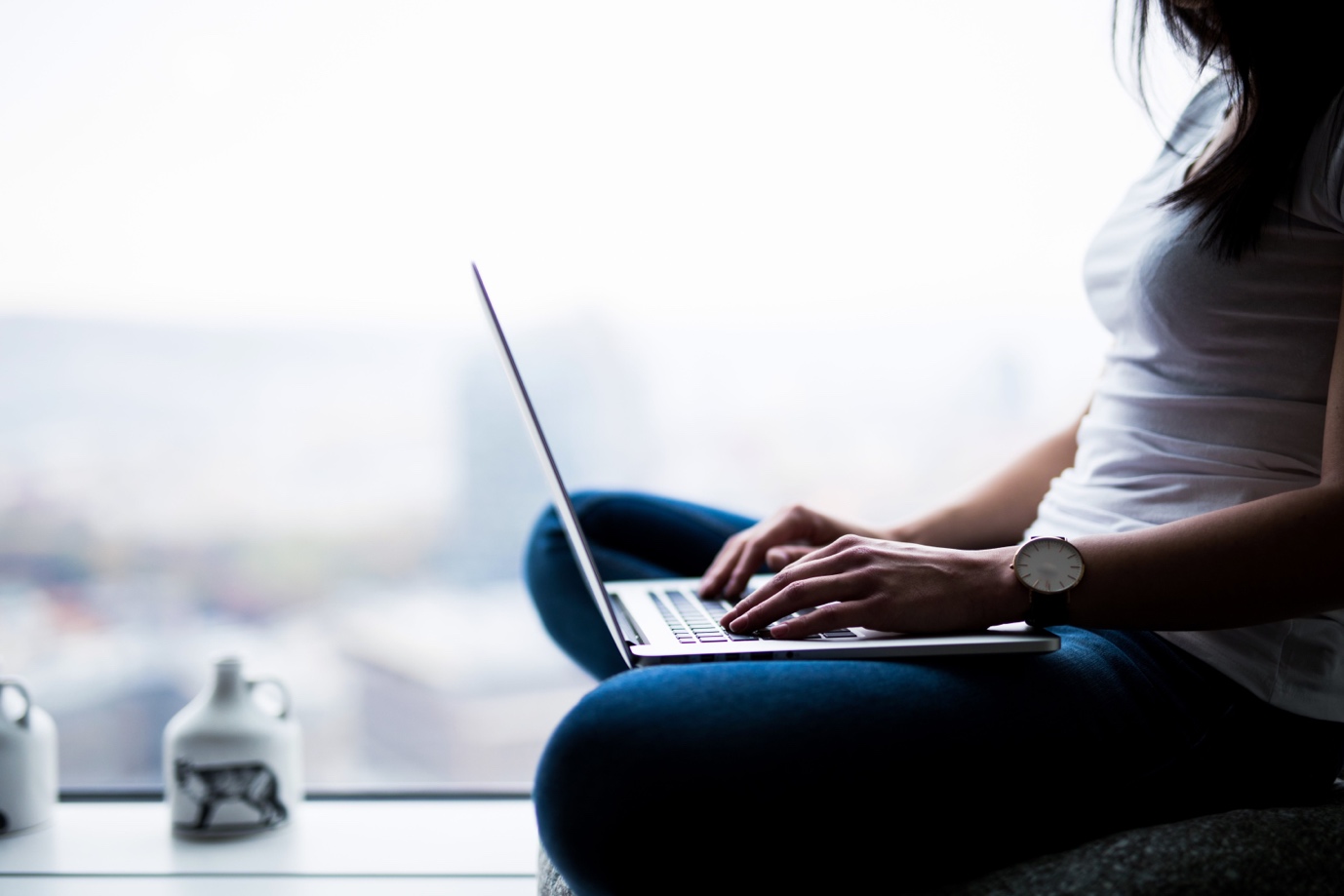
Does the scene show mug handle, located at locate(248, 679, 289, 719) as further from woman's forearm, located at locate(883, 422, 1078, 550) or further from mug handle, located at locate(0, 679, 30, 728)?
woman's forearm, located at locate(883, 422, 1078, 550)

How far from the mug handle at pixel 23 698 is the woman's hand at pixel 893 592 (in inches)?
46.3

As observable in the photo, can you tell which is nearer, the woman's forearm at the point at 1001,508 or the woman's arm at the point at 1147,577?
the woman's arm at the point at 1147,577

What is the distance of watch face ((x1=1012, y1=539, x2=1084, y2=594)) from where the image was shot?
69 cm

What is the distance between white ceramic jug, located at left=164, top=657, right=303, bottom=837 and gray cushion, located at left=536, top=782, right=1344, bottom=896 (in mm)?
1047

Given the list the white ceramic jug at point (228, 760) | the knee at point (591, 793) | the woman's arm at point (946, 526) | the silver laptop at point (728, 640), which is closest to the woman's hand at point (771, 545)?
the woman's arm at point (946, 526)

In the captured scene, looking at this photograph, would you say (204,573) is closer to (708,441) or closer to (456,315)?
(456,315)

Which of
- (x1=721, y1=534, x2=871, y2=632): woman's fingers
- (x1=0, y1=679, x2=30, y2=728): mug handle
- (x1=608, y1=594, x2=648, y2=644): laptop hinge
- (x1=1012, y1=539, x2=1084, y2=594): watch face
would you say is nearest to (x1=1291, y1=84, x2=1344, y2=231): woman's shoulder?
(x1=1012, y1=539, x2=1084, y2=594): watch face

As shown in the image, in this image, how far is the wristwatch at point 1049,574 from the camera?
685 millimetres

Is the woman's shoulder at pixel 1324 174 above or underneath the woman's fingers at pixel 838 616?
above

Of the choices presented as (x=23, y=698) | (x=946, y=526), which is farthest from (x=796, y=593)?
(x=23, y=698)

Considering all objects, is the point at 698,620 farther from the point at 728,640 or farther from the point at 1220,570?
the point at 1220,570

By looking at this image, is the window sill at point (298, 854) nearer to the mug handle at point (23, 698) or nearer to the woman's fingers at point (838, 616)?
the mug handle at point (23, 698)

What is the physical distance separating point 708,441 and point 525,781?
0.73 meters

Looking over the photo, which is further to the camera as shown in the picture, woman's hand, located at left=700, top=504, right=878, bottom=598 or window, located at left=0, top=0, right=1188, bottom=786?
window, located at left=0, top=0, right=1188, bottom=786
